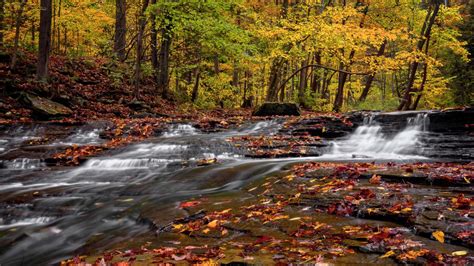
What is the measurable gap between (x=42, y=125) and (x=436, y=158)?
11.8m

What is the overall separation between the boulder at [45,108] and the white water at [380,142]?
1018 centimetres

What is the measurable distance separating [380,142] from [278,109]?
6.40 m

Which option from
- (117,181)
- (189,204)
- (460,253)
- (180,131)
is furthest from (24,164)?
(460,253)

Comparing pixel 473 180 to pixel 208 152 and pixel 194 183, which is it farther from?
pixel 208 152

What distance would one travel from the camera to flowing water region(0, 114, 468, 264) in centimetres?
510

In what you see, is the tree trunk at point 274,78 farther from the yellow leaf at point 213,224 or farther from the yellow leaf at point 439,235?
the yellow leaf at point 439,235

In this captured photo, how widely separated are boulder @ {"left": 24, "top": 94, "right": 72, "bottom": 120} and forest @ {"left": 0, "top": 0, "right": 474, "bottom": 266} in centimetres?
5

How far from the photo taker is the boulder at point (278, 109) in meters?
16.5

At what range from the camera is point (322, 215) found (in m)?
4.26

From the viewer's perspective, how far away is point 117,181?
808 cm

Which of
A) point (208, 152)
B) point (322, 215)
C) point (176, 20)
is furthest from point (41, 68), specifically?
point (322, 215)

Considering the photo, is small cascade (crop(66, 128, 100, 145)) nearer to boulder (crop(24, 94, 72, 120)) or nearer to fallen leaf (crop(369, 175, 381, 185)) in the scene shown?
boulder (crop(24, 94, 72, 120))

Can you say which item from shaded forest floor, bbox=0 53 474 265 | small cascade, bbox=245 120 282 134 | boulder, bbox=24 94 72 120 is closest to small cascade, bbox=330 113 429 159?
small cascade, bbox=245 120 282 134

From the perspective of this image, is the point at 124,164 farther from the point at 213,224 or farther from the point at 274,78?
the point at 274,78
